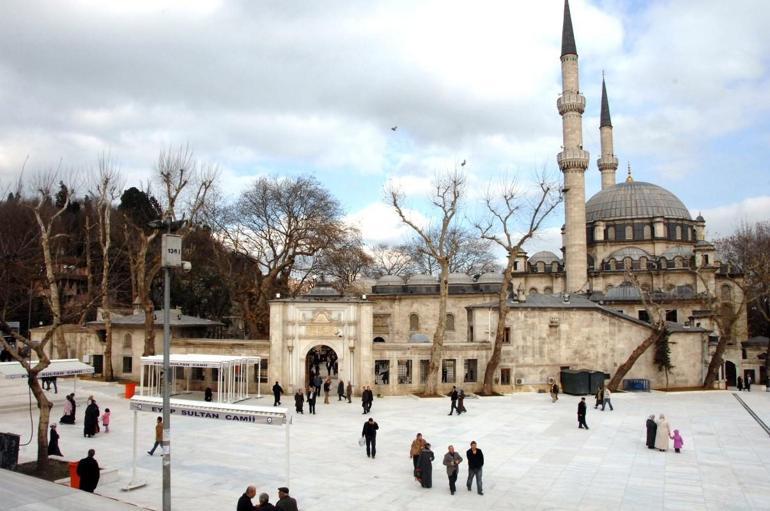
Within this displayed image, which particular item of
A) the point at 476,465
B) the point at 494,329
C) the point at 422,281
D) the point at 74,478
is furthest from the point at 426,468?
the point at 422,281

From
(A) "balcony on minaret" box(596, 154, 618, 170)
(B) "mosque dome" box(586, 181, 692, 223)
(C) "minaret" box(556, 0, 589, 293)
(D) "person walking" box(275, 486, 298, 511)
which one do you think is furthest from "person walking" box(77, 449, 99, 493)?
(A) "balcony on minaret" box(596, 154, 618, 170)

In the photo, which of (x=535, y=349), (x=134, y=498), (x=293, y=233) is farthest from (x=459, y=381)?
(x=134, y=498)

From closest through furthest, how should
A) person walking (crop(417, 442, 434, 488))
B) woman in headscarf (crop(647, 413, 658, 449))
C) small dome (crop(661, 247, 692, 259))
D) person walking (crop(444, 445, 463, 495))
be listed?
person walking (crop(444, 445, 463, 495)) → person walking (crop(417, 442, 434, 488)) → woman in headscarf (crop(647, 413, 658, 449)) → small dome (crop(661, 247, 692, 259))

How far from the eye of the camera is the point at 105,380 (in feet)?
114

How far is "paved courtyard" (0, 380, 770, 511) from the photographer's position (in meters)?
13.8

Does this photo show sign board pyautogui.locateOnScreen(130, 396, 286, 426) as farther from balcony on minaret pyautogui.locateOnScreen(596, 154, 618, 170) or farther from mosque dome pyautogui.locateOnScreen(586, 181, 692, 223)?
balcony on minaret pyautogui.locateOnScreen(596, 154, 618, 170)

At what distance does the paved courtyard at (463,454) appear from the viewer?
13758mm

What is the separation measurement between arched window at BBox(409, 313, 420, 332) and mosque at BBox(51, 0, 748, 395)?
0.26 ft

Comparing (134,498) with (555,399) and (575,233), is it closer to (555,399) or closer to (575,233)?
(555,399)

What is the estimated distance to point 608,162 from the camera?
8169 cm

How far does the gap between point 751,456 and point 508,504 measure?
9902mm

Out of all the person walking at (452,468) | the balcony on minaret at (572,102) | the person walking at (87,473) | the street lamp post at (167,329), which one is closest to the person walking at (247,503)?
the street lamp post at (167,329)

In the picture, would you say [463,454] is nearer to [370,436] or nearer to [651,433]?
[370,436]

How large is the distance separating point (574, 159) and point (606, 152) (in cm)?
2678
